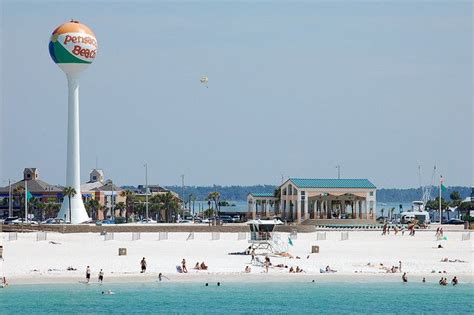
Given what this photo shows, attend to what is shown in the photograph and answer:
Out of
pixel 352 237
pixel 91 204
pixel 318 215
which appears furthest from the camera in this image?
pixel 91 204

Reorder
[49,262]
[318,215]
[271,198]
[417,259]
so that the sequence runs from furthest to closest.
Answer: [271,198], [318,215], [417,259], [49,262]

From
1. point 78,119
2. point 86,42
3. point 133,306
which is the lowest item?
point 133,306

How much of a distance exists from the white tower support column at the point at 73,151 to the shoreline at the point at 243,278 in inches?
1882

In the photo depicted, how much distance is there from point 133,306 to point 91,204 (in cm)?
9068

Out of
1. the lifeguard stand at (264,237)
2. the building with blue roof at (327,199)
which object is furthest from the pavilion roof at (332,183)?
the lifeguard stand at (264,237)

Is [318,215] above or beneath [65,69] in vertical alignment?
beneath

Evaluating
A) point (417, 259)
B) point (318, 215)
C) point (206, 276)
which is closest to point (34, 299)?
point (206, 276)

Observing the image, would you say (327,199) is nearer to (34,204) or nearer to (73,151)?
(73,151)

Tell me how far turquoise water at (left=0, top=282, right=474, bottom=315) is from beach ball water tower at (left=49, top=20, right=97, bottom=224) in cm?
5016

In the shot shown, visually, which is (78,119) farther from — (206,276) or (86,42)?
(206,276)

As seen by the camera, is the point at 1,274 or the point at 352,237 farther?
the point at 352,237

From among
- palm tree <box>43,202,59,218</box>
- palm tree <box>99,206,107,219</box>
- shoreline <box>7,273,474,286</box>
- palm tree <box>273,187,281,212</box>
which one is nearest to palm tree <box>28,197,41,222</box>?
palm tree <box>43,202,59,218</box>

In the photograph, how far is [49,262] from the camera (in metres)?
57.6

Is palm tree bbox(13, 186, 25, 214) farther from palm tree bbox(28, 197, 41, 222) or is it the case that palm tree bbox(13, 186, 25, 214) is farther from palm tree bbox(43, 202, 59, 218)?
palm tree bbox(43, 202, 59, 218)
